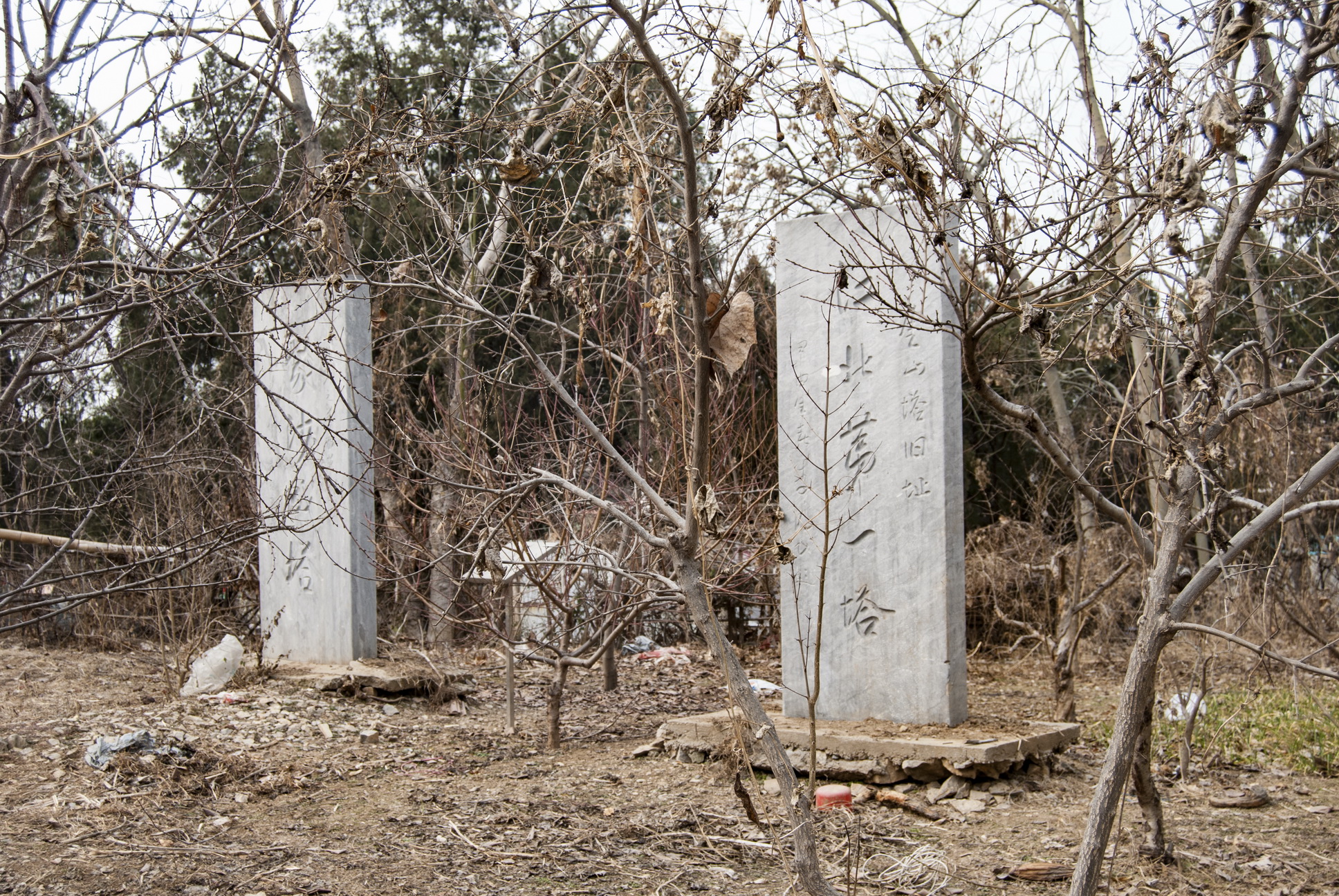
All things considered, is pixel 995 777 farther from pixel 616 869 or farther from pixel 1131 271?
pixel 1131 271

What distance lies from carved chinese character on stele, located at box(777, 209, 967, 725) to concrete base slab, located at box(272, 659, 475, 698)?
251 centimetres

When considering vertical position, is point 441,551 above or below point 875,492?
below

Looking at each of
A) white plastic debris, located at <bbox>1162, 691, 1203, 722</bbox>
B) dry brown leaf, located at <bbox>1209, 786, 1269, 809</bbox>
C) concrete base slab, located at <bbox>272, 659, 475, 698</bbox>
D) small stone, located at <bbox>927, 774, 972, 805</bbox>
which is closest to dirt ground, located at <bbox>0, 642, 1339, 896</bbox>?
dry brown leaf, located at <bbox>1209, 786, 1269, 809</bbox>

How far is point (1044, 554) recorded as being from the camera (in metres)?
9.07

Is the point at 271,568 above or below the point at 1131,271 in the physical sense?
below

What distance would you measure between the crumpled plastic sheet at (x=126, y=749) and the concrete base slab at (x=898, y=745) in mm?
2367

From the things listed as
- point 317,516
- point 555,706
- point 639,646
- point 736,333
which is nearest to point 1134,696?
point 736,333

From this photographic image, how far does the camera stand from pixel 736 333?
2420 millimetres

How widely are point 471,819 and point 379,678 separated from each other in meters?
2.71

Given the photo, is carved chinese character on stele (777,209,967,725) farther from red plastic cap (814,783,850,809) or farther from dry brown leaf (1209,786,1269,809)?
dry brown leaf (1209,786,1269,809)

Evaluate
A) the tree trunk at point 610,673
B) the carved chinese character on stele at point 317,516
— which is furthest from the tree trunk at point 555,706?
the carved chinese character on stele at point 317,516

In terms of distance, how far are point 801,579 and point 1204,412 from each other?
3028 mm

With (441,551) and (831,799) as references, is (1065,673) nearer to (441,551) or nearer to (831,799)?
(831,799)

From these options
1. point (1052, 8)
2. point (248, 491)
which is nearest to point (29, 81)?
point (248, 491)
